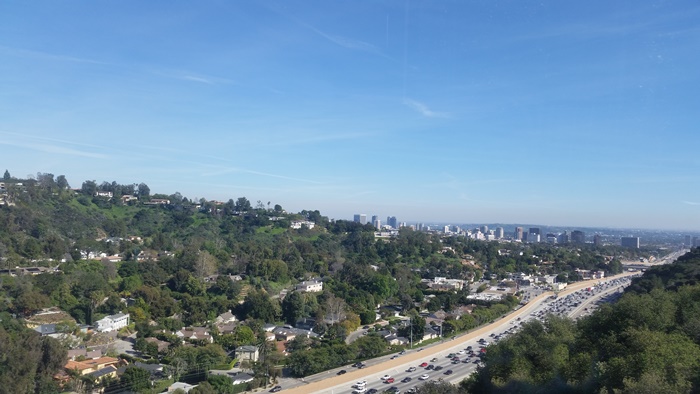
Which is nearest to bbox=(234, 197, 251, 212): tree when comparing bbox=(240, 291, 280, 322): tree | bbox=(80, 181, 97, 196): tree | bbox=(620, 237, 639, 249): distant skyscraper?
bbox=(80, 181, 97, 196): tree

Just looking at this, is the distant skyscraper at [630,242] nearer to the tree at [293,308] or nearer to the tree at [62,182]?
the tree at [293,308]

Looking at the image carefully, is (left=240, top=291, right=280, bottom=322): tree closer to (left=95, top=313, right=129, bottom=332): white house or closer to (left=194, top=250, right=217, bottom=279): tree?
(left=95, top=313, right=129, bottom=332): white house

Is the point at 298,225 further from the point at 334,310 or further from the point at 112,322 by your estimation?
the point at 112,322

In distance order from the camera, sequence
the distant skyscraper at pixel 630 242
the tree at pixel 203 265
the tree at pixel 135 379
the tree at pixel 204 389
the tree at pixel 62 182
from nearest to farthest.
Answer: the tree at pixel 204 389
the tree at pixel 135 379
the tree at pixel 203 265
the tree at pixel 62 182
the distant skyscraper at pixel 630 242

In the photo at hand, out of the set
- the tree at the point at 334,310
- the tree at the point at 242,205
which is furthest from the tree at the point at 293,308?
the tree at the point at 242,205

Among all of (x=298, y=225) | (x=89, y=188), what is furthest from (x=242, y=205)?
(x=89, y=188)

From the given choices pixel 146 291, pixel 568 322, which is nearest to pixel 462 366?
pixel 568 322
